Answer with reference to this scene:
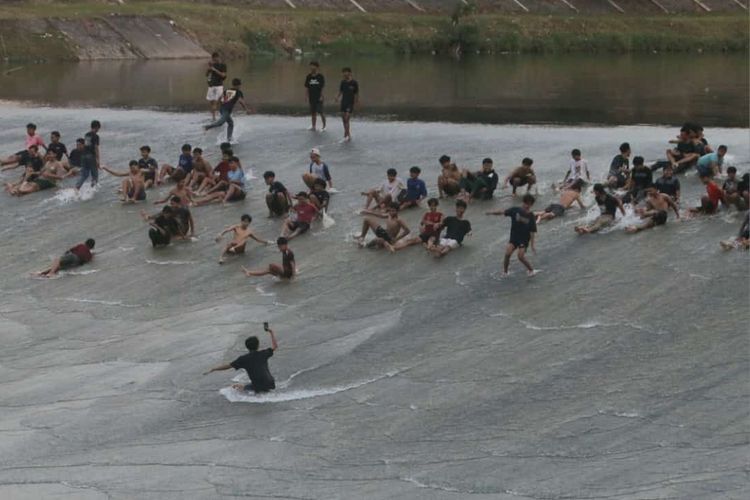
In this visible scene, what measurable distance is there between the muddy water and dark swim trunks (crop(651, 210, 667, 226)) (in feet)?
50.5

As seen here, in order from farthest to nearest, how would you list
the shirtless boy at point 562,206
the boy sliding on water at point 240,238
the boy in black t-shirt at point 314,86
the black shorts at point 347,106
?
the boy in black t-shirt at point 314,86 → the black shorts at point 347,106 → the shirtless boy at point 562,206 → the boy sliding on water at point 240,238

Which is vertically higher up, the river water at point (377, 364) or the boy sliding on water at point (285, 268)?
the boy sliding on water at point (285, 268)

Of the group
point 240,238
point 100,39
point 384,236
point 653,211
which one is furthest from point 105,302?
point 100,39

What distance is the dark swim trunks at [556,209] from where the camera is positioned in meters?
27.2

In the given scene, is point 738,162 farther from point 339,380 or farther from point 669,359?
point 339,380

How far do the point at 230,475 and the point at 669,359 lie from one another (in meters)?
7.03

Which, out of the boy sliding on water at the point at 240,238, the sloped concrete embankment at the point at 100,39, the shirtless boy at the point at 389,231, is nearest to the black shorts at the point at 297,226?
the boy sliding on water at the point at 240,238

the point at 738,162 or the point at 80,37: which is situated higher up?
the point at 80,37

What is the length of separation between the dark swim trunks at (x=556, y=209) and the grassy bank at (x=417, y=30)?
157 ft

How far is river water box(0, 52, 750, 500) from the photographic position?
16609 mm

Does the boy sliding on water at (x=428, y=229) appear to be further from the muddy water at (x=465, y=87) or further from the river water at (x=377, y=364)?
the muddy water at (x=465, y=87)

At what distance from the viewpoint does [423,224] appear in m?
25.9

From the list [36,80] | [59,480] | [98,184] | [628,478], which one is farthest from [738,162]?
[36,80]

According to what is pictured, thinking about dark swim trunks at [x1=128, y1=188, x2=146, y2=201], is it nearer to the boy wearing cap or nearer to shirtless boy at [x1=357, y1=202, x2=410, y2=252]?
the boy wearing cap
